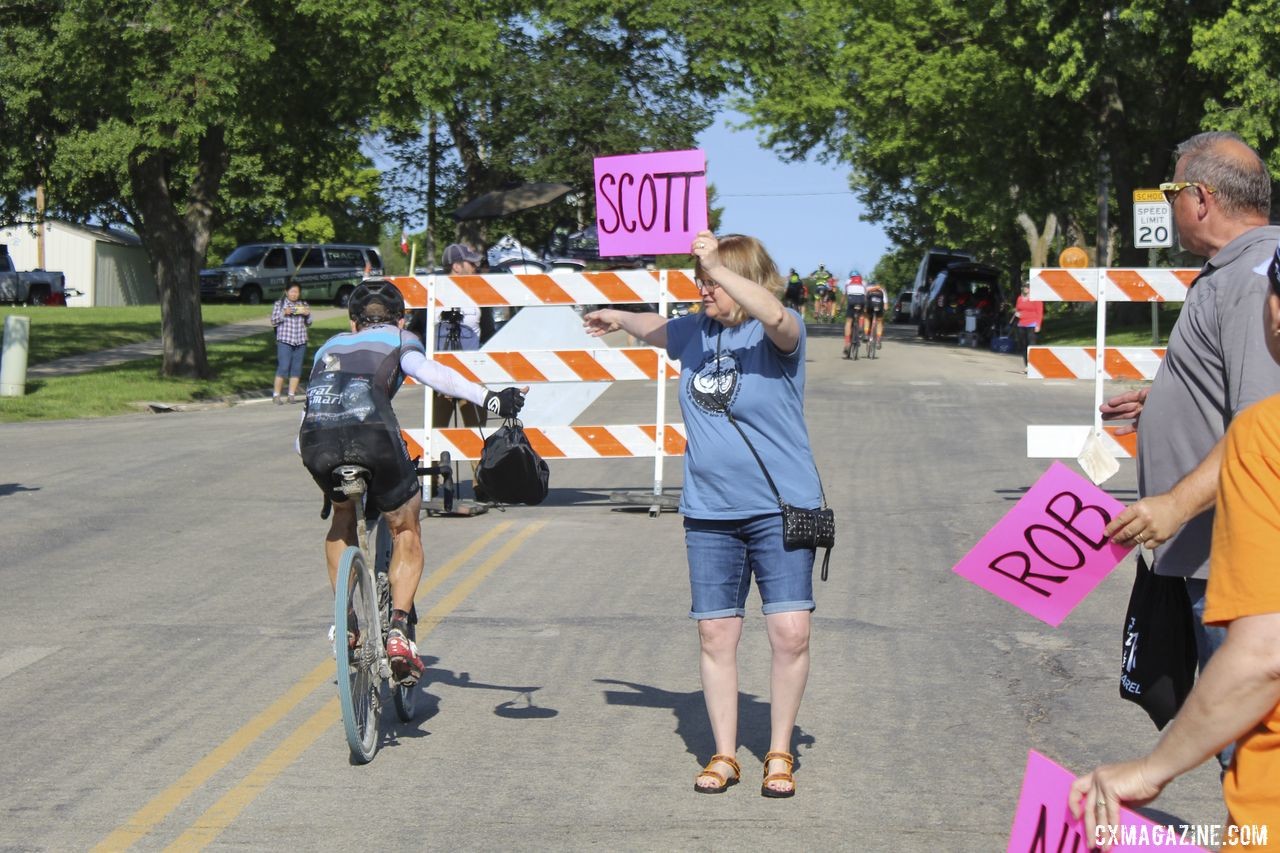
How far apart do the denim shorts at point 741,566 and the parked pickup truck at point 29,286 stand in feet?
174

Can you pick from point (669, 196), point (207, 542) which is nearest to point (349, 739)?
point (669, 196)

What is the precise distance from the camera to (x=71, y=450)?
17.6m

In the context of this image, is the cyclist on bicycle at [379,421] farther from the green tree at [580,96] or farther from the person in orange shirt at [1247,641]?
the green tree at [580,96]

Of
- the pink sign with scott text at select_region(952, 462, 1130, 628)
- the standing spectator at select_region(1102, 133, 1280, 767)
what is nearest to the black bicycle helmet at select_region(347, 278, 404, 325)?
the pink sign with scott text at select_region(952, 462, 1130, 628)

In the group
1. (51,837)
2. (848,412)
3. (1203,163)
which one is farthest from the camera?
(848,412)

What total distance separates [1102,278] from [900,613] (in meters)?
4.79

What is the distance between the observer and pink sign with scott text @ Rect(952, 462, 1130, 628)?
432cm

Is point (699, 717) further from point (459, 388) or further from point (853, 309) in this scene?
point (853, 309)

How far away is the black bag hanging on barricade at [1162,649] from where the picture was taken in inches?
175

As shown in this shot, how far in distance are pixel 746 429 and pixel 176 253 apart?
2407 centimetres

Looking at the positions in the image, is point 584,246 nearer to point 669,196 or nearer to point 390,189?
point 390,189

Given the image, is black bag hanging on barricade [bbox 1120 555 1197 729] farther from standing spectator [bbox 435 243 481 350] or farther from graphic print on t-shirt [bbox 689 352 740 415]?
standing spectator [bbox 435 243 481 350]

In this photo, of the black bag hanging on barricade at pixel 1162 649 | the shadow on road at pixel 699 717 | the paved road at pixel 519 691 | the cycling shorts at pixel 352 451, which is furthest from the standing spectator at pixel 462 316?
the black bag hanging on barricade at pixel 1162 649

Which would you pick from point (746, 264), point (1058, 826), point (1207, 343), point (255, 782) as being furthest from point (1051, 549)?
point (255, 782)
